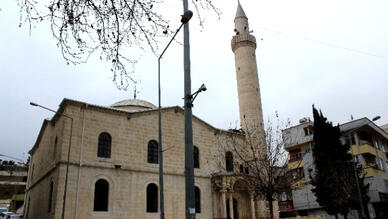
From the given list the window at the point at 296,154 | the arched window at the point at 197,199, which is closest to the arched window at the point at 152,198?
the arched window at the point at 197,199

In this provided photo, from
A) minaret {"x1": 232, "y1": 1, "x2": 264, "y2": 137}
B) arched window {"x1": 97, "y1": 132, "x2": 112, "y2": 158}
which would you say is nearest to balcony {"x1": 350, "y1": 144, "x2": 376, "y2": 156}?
minaret {"x1": 232, "y1": 1, "x2": 264, "y2": 137}

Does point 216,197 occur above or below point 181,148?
below

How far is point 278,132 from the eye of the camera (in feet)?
59.7

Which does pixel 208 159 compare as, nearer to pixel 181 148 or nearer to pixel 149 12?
pixel 181 148

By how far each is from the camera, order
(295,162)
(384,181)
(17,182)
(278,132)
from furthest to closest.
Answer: (17,182) → (295,162) → (384,181) → (278,132)

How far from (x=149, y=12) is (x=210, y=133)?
77.7 feet

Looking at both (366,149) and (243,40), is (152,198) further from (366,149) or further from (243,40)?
(366,149)

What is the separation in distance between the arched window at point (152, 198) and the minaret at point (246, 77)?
34.5 feet

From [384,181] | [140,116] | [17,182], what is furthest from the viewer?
[17,182]

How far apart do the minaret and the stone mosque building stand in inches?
114

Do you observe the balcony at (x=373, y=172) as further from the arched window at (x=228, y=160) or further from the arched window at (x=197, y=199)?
the arched window at (x=197, y=199)

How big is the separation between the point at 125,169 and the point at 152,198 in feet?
9.49

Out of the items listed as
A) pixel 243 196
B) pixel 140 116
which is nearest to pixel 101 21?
pixel 140 116

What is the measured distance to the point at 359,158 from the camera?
31250mm
